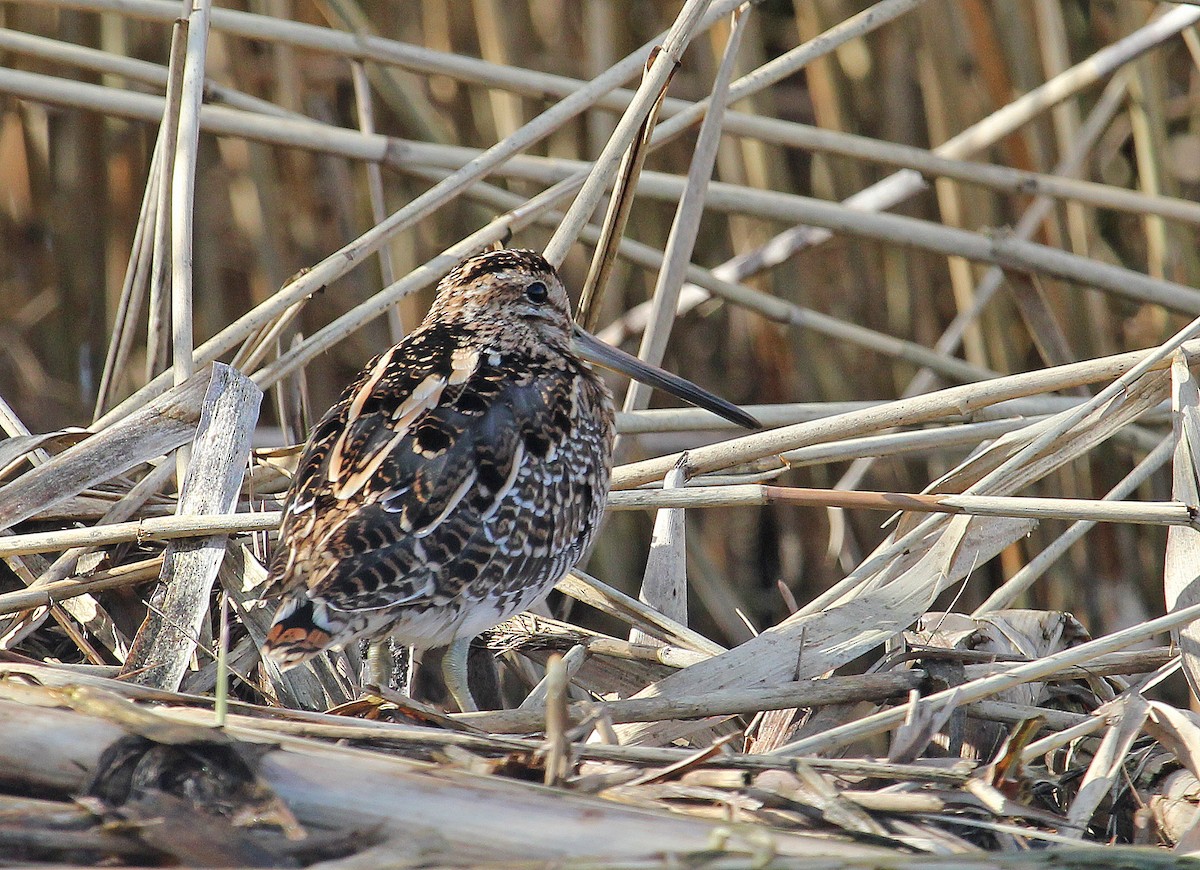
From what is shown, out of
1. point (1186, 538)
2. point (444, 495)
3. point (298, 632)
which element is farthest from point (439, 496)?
point (1186, 538)

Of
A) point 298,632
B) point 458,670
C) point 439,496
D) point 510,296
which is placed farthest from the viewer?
point 510,296

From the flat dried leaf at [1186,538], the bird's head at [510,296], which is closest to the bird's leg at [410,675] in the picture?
the bird's head at [510,296]

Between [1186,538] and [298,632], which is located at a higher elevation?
[1186,538]

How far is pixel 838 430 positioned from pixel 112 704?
1476mm

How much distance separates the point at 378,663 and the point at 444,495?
1.49 ft

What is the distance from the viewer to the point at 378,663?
269 centimetres

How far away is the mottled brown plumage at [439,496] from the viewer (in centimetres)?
231

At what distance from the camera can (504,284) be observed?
2951mm

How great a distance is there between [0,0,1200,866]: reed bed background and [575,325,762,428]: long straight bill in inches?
4.4

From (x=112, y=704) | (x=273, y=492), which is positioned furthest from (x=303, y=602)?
(x=273, y=492)

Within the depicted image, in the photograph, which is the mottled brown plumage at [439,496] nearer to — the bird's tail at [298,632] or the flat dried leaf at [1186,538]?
the bird's tail at [298,632]

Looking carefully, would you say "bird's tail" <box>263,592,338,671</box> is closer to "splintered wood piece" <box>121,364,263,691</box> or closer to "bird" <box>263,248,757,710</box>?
"bird" <box>263,248,757,710</box>

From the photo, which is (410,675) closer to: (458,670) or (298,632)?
(458,670)

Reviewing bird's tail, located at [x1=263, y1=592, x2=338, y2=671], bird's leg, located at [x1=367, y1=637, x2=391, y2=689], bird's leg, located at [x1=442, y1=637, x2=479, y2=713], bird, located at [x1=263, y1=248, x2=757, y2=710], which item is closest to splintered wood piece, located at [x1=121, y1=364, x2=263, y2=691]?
bird, located at [x1=263, y1=248, x2=757, y2=710]
